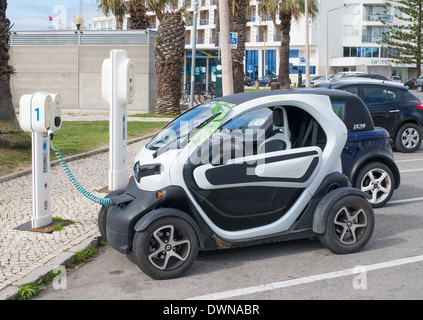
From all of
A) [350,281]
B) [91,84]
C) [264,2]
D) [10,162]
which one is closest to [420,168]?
[350,281]

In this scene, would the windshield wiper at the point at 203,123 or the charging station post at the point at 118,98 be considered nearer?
the windshield wiper at the point at 203,123

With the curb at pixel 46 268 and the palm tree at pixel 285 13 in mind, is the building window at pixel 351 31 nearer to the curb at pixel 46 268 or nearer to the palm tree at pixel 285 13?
the palm tree at pixel 285 13

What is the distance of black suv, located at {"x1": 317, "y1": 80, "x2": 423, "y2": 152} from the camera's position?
12.5 meters

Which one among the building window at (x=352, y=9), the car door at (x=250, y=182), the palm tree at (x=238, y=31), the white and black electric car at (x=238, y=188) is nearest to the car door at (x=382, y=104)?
the white and black electric car at (x=238, y=188)

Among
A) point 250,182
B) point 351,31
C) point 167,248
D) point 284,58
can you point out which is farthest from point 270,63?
point 167,248

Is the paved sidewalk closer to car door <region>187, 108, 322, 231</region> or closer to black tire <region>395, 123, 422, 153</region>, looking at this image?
car door <region>187, 108, 322, 231</region>

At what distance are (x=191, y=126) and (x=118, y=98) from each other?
10.8 feet

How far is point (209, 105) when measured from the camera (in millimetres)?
6090

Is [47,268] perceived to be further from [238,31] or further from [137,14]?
[137,14]

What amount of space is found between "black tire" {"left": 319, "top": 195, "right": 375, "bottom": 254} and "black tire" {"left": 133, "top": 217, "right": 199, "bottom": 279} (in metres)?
1.47

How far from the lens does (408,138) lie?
43.7ft

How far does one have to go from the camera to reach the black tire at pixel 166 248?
16.6ft

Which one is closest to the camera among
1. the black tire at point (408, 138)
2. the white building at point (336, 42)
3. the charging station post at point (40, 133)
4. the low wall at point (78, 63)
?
the charging station post at point (40, 133)
